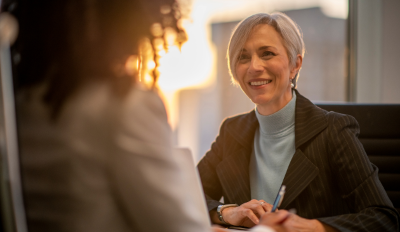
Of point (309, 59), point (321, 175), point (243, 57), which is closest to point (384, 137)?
Answer: point (321, 175)

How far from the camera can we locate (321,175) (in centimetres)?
107

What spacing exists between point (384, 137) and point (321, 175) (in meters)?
0.48

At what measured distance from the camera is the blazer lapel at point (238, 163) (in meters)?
1.19

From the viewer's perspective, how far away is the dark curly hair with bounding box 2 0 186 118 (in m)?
0.45

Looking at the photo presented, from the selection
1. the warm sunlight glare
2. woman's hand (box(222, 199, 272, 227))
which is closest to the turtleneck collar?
woman's hand (box(222, 199, 272, 227))

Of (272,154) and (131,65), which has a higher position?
(131,65)

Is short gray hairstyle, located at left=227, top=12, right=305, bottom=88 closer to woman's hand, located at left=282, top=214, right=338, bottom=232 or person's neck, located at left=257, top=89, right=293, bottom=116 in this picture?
person's neck, located at left=257, top=89, right=293, bottom=116

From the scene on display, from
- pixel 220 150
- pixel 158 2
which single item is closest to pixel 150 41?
pixel 158 2

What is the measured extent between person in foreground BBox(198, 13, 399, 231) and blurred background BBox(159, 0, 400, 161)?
363 millimetres

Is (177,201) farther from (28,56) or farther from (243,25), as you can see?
(243,25)

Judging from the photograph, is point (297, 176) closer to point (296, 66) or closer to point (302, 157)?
point (302, 157)

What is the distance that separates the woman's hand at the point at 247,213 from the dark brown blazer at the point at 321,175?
0.09m

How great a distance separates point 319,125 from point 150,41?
797 mm

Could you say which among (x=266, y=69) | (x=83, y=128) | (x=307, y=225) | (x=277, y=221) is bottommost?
(x=307, y=225)
